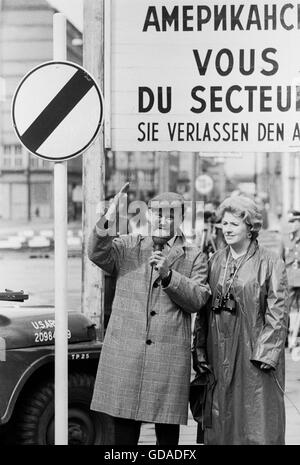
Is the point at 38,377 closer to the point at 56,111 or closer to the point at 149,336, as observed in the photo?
the point at 149,336

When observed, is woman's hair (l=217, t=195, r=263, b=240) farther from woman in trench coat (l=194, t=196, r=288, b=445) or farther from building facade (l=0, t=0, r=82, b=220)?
building facade (l=0, t=0, r=82, b=220)

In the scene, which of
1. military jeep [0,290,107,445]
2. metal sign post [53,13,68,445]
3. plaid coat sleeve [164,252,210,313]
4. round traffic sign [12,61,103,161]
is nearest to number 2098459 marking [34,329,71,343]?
military jeep [0,290,107,445]

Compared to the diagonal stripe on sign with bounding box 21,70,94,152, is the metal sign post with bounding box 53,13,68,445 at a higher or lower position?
lower

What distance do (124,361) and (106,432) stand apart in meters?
0.90

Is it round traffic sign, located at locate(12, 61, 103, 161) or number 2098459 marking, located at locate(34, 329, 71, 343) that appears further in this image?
number 2098459 marking, located at locate(34, 329, 71, 343)

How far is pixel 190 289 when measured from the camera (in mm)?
4727

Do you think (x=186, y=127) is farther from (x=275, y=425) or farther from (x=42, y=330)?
(x=275, y=425)

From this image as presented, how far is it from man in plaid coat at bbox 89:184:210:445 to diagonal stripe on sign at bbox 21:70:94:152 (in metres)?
0.53

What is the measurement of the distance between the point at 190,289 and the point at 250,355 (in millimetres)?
495

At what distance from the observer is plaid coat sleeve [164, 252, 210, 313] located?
4.71m

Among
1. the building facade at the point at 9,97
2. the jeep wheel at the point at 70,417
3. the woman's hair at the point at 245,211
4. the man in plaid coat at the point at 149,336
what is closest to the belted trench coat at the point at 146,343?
the man in plaid coat at the point at 149,336

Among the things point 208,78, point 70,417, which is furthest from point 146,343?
point 208,78

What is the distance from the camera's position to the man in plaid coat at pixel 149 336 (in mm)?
4871

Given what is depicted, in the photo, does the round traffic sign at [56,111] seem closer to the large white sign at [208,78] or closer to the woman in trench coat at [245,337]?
the woman in trench coat at [245,337]
